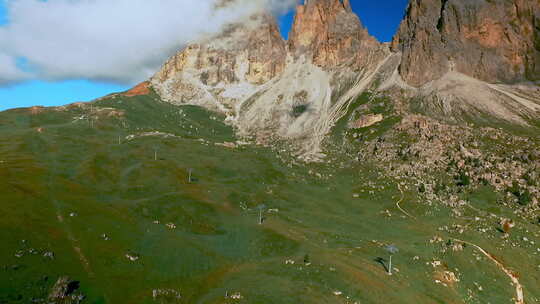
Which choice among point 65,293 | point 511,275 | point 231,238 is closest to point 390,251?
point 511,275

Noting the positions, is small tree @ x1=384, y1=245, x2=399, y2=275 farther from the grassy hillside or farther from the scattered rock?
the scattered rock

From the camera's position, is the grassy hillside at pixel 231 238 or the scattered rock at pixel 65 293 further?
the grassy hillside at pixel 231 238

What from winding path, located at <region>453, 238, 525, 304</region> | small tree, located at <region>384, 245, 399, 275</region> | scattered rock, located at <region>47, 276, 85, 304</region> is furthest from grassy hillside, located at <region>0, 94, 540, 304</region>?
winding path, located at <region>453, 238, 525, 304</region>

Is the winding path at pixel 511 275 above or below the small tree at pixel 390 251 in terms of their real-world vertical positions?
below

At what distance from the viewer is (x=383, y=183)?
608 feet

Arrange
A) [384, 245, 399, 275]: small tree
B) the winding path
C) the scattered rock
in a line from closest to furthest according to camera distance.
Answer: the scattered rock < [384, 245, 399, 275]: small tree < the winding path

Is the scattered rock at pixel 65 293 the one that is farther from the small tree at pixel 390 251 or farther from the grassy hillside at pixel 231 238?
the small tree at pixel 390 251

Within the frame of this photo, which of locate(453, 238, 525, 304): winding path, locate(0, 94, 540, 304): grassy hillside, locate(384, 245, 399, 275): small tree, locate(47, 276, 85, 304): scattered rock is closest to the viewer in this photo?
locate(47, 276, 85, 304): scattered rock

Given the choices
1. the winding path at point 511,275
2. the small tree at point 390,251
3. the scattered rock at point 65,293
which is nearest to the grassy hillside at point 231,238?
the small tree at point 390,251

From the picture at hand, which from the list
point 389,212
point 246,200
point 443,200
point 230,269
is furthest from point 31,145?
point 443,200

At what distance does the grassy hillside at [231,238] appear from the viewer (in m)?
74.8

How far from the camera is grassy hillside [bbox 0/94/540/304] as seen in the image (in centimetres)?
7475

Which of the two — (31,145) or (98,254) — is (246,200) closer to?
(98,254)

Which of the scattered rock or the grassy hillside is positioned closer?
the scattered rock
